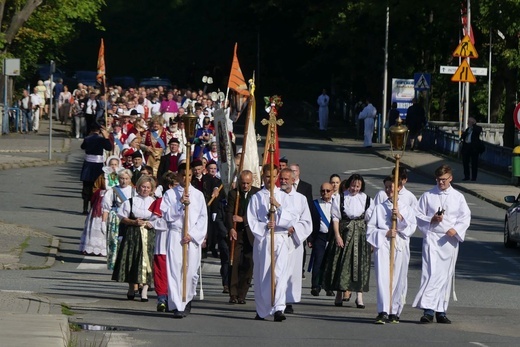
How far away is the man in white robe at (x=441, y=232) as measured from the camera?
16406 mm

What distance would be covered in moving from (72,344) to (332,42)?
46525 millimetres

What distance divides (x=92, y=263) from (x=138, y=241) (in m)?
5.02

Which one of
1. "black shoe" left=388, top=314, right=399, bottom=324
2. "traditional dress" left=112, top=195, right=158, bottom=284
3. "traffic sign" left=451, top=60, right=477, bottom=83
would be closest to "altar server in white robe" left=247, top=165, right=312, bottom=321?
"black shoe" left=388, top=314, right=399, bottom=324

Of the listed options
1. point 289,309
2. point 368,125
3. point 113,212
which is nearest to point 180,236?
point 289,309

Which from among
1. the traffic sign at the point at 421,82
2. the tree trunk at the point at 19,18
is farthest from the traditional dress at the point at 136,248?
the tree trunk at the point at 19,18

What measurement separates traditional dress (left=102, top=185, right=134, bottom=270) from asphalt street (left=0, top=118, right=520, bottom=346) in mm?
413

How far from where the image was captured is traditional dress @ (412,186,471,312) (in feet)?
53.9

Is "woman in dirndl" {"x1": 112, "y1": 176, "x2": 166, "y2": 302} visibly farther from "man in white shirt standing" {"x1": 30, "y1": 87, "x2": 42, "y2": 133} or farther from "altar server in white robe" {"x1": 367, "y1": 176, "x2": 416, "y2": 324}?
"man in white shirt standing" {"x1": 30, "y1": 87, "x2": 42, "y2": 133}

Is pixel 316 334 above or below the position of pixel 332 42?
below

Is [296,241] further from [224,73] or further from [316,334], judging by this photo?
[224,73]

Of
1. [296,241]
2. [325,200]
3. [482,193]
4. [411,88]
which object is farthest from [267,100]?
[411,88]

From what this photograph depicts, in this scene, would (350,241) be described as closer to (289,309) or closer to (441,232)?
(289,309)

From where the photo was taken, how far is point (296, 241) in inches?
663

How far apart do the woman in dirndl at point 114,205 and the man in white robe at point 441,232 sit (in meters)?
4.84
